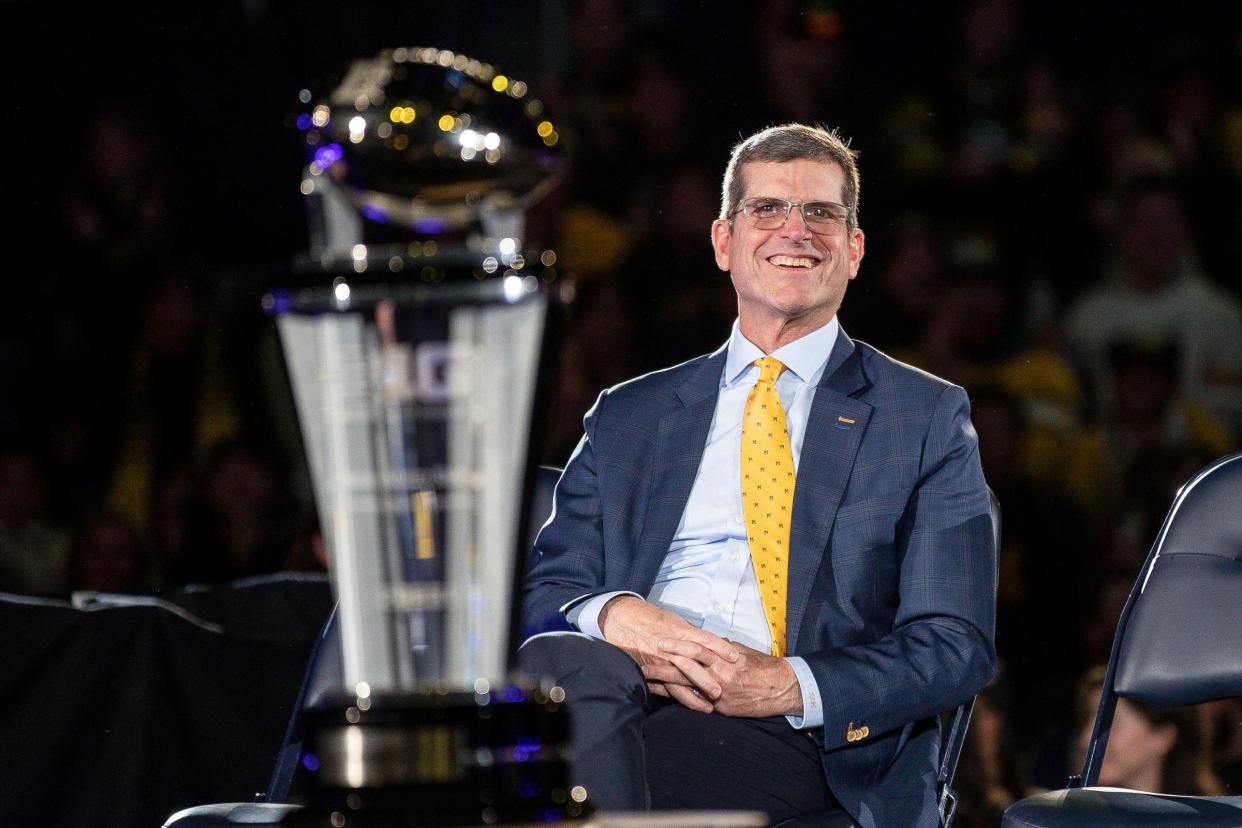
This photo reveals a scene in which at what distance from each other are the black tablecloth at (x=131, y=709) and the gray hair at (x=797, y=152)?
35.4 inches

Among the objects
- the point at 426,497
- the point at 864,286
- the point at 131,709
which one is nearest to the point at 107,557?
the point at 131,709

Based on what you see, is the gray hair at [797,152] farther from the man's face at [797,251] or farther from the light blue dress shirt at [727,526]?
the light blue dress shirt at [727,526]

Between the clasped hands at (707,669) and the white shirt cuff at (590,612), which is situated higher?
the white shirt cuff at (590,612)

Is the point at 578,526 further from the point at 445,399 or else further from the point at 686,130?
the point at 686,130

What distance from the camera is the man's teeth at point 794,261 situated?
198 centimetres

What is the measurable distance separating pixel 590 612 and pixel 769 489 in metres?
0.28

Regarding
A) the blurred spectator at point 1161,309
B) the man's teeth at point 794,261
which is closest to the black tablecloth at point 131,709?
the man's teeth at point 794,261

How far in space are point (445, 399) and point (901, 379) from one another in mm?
1025

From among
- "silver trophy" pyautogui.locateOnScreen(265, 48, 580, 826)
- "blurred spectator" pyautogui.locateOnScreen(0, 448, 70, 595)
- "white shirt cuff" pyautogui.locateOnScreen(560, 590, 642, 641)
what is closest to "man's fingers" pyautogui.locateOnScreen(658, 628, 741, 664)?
"white shirt cuff" pyautogui.locateOnScreen(560, 590, 642, 641)

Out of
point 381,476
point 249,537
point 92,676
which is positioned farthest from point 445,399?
point 249,537

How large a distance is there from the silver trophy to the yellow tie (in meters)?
0.82

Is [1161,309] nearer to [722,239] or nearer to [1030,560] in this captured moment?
[1030,560]

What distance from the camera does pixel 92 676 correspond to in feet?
6.23

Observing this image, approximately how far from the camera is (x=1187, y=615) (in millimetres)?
1818
